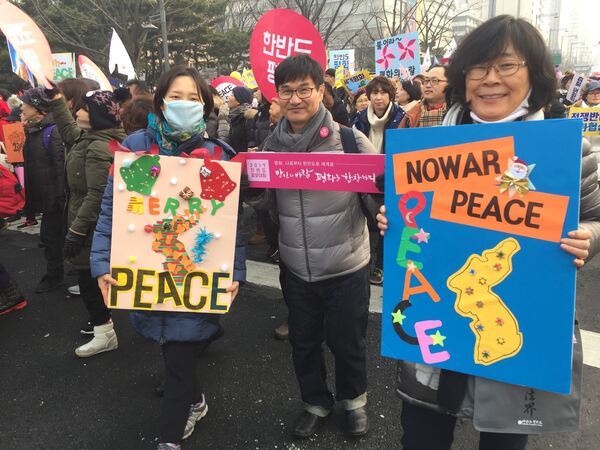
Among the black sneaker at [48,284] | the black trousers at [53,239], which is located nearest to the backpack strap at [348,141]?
the black trousers at [53,239]

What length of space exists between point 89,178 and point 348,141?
1736 mm

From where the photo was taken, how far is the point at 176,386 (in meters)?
2.08

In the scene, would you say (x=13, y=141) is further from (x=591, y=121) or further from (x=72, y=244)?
(x=591, y=121)

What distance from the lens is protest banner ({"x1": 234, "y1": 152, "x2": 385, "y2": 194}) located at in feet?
5.93

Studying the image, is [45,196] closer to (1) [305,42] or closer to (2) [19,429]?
(2) [19,429]

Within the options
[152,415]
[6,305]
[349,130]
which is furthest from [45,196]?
[349,130]

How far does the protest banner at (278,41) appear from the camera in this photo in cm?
279

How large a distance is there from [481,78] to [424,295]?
732mm

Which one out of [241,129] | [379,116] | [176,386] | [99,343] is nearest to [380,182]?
[176,386]

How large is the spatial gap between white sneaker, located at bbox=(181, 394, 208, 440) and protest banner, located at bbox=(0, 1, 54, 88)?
2715mm

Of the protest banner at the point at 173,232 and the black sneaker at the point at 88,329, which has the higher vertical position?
the protest banner at the point at 173,232

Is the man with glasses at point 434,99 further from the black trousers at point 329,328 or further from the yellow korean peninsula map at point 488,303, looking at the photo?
the yellow korean peninsula map at point 488,303

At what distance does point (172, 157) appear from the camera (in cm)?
190

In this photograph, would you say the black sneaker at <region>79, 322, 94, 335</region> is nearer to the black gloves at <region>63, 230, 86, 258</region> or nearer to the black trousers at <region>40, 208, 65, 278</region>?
the black gloves at <region>63, 230, 86, 258</region>
